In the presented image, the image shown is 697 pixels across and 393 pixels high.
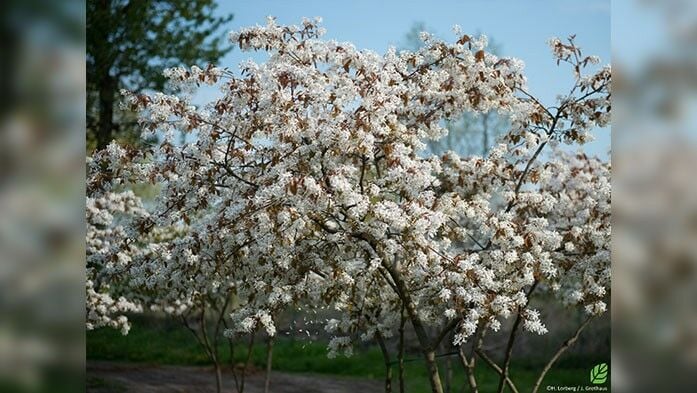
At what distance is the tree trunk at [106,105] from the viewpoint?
219 inches

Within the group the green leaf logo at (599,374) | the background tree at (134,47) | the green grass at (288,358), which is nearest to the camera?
the background tree at (134,47)

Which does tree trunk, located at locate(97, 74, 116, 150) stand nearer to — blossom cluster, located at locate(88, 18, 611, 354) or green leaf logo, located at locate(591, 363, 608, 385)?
blossom cluster, located at locate(88, 18, 611, 354)

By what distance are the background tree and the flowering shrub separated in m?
2.27

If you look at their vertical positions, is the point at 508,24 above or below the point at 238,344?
above

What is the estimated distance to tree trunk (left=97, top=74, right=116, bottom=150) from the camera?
556cm

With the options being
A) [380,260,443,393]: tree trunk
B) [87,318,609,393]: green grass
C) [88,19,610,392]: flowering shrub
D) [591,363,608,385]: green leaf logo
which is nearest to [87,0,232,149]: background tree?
[87,318,609,393]: green grass

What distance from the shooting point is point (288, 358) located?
265 inches

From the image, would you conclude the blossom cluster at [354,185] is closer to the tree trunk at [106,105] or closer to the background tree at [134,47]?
the tree trunk at [106,105]

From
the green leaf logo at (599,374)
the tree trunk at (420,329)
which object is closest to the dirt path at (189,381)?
the green leaf logo at (599,374)

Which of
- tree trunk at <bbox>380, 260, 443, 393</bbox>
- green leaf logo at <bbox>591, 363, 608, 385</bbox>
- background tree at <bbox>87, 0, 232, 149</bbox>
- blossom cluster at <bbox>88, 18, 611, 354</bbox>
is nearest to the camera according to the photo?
blossom cluster at <bbox>88, 18, 611, 354</bbox>
